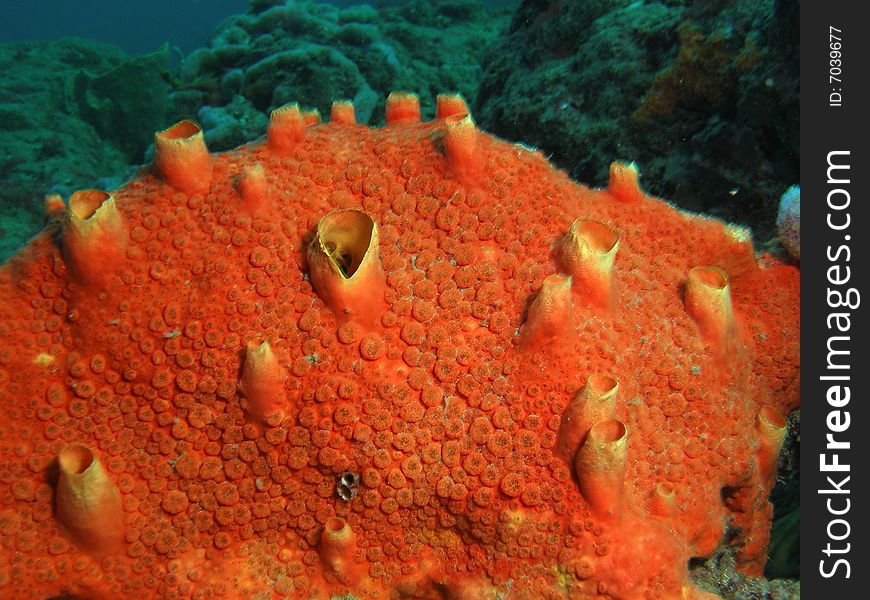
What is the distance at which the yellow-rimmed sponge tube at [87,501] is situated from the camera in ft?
5.64

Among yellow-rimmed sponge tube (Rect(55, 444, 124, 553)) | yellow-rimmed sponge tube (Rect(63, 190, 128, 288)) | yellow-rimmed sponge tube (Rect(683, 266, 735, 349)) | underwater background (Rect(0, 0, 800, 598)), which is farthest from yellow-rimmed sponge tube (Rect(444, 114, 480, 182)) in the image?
underwater background (Rect(0, 0, 800, 598))

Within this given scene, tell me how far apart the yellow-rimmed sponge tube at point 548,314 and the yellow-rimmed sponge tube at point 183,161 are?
138 centimetres

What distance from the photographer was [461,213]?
84.1 inches

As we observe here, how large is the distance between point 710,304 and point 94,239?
2.43m

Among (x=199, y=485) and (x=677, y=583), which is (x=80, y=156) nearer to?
(x=199, y=485)

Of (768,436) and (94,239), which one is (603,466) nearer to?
(768,436)

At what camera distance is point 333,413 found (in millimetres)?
1846

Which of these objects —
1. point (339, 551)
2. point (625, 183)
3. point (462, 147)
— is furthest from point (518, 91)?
point (339, 551)

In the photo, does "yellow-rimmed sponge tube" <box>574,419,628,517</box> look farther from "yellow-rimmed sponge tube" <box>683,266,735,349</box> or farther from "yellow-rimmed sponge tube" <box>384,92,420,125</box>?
"yellow-rimmed sponge tube" <box>384,92,420,125</box>

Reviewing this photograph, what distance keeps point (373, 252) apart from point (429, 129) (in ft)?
2.55

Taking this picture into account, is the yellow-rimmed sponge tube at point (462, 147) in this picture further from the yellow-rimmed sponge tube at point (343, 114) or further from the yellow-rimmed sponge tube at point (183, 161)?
the yellow-rimmed sponge tube at point (183, 161)

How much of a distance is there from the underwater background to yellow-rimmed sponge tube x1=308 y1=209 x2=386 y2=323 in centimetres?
196

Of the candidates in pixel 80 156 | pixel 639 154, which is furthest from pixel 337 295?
pixel 80 156

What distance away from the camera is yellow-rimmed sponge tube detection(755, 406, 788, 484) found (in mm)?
2363
